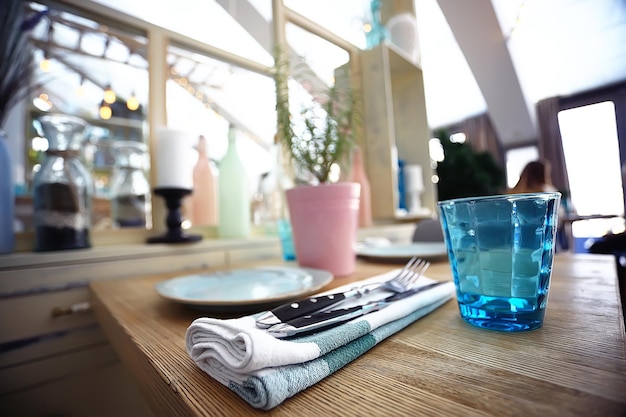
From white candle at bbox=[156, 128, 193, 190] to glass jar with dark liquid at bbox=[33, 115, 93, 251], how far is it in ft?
0.51

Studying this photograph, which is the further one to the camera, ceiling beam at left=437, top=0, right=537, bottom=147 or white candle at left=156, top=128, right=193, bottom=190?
ceiling beam at left=437, top=0, right=537, bottom=147

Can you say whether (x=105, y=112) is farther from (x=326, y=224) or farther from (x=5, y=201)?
(x=326, y=224)

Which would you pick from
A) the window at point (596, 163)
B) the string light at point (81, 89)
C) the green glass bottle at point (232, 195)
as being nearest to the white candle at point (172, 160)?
the green glass bottle at point (232, 195)

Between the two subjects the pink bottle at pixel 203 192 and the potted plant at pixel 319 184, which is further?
the pink bottle at pixel 203 192

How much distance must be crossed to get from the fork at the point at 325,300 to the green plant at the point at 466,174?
69.6 inches

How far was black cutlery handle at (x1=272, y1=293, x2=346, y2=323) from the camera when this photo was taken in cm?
23

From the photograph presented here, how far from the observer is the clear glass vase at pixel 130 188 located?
2.61ft

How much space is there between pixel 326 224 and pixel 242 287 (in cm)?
18

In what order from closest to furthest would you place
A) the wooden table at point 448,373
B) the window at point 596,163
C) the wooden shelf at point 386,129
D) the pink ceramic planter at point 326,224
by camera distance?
the wooden table at point 448,373
the pink ceramic planter at point 326,224
the wooden shelf at point 386,129
the window at point 596,163

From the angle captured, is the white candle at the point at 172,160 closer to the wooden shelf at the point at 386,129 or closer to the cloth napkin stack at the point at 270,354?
the cloth napkin stack at the point at 270,354

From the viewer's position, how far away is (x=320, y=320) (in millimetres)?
223

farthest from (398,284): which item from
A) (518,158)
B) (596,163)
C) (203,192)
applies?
(518,158)

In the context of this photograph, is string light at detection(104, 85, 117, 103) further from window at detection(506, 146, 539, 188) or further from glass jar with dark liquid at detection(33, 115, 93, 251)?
window at detection(506, 146, 539, 188)

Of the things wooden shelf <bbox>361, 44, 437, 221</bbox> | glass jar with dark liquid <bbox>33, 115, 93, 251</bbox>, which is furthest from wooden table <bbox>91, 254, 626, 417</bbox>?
wooden shelf <bbox>361, 44, 437, 221</bbox>
